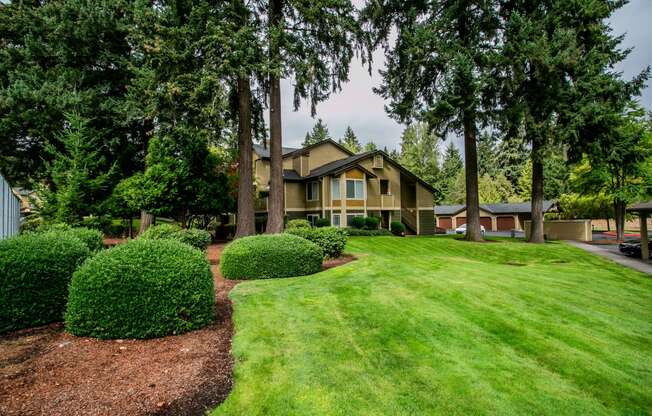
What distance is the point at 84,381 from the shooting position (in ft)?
12.1

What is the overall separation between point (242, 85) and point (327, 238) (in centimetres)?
940

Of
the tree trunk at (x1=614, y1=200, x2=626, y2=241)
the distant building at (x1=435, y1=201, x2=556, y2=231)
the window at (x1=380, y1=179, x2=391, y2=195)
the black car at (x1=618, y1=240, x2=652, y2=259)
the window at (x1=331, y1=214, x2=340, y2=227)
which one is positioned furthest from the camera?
the distant building at (x1=435, y1=201, x2=556, y2=231)

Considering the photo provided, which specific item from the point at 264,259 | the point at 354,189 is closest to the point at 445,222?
the point at 354,189

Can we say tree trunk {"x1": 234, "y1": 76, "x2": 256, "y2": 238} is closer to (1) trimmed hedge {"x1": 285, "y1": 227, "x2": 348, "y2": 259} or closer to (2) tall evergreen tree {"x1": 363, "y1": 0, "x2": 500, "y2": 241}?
(1) trimmed hedge {"x1": 285, "y1": 227, "x2": 348, "y2": 259}

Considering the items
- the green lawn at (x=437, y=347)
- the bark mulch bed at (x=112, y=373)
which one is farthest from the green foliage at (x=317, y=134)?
the bark mulch bed at (x=112, y=373)

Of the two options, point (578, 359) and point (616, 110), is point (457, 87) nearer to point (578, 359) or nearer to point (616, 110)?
point (616, 110)

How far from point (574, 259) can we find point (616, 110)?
11.0 metres

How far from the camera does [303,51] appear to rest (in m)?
Answer: 15.6

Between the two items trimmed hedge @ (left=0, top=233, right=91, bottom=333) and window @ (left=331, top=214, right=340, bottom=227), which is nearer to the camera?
trimmed hedge @ (left=0, top=233, right=91, bottom=333)

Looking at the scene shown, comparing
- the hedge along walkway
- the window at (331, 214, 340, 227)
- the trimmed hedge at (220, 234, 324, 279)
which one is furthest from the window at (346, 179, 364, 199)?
the hedge along walkway

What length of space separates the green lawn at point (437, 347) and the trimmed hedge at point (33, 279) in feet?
9.46

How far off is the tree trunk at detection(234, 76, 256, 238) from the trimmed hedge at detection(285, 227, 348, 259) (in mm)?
4480

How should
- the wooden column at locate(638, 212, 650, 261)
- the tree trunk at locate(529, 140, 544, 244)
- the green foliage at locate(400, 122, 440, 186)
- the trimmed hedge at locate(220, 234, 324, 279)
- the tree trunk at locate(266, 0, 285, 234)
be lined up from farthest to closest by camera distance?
1. the green foliage at locate(400, 122, 440, 186)
2. the tree trunk at locate(529, 140, 544, 244)
3. the wooden column at locate(638, 212, 650, 261)
4. the tree trunk at locate(266, 0, 285, 234)
5. the trimmed hedge at locate(220, 234, 324, 279)

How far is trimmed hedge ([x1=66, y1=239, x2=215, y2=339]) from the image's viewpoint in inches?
191
